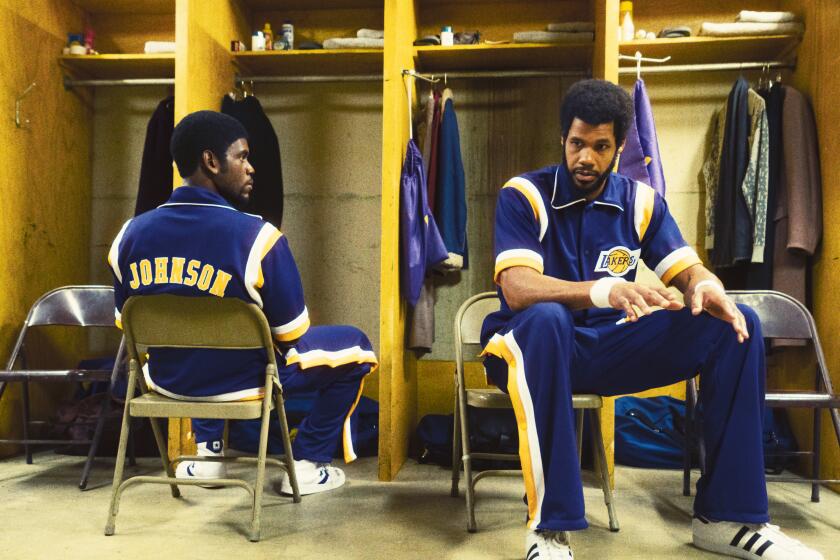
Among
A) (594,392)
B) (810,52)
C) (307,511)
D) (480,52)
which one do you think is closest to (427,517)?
(307,511)

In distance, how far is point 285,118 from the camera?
3.98 m

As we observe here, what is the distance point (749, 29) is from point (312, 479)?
272 centimetres

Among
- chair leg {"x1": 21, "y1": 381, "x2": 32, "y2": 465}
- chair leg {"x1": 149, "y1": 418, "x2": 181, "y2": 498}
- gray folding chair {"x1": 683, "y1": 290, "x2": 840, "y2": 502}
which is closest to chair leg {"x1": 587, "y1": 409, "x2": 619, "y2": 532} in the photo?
gray folding chair {"x1": 683, "y1": 290, "x2": 840, "y2": 502}

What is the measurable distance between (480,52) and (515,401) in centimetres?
220

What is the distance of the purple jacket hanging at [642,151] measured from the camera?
10.2 ft

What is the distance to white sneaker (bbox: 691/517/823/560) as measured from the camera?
176 centimetres

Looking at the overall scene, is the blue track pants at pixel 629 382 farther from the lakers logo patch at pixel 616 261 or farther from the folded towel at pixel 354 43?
the folded towel at pixel 354 43

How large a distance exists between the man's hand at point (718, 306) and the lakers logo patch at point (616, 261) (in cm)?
32

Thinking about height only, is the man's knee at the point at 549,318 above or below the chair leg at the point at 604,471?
above

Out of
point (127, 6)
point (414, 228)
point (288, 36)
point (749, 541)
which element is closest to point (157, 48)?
point (127, 6)

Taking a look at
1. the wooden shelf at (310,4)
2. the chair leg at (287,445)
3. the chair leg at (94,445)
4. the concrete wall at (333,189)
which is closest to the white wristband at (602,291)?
the chair leg at (287,445)

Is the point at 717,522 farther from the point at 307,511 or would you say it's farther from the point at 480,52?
the point at 480,52

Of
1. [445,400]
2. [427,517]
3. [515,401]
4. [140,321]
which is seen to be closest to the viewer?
[515,401]

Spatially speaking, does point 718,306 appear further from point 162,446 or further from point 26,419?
point 26,419
